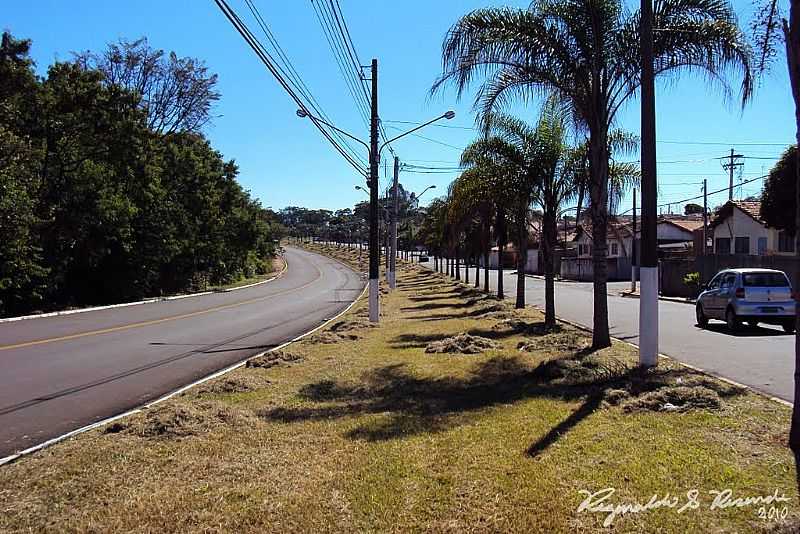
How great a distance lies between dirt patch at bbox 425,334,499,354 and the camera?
12.8 m

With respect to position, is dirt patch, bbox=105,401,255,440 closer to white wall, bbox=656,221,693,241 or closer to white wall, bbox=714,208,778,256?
white wall, bbox=714,208,778,256

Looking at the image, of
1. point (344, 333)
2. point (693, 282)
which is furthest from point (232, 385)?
point (693, 282)

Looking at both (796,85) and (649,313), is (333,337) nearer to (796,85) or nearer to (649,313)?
(649,313)

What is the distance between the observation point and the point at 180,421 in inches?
287

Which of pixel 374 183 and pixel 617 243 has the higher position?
pixel 374 183

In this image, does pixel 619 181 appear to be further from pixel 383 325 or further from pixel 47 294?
pixel 47 294

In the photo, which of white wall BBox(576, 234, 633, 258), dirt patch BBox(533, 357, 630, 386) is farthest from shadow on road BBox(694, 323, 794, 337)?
white wall BBox(576, 234, 633, 258)

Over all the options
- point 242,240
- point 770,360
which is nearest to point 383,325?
point 770,360

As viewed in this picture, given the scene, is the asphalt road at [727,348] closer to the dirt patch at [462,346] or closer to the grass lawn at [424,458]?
the grass lawn at [424,458]

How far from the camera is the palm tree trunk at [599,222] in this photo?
12188 millimetres

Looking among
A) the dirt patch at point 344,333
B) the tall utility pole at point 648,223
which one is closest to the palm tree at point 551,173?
the dirt patch at point 344,333

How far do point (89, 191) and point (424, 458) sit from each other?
27.0 m

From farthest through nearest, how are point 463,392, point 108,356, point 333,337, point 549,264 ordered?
point 549,264 < point 333,337 < point 108,356 < point 463,392

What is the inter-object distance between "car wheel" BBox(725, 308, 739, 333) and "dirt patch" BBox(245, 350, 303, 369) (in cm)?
1112
